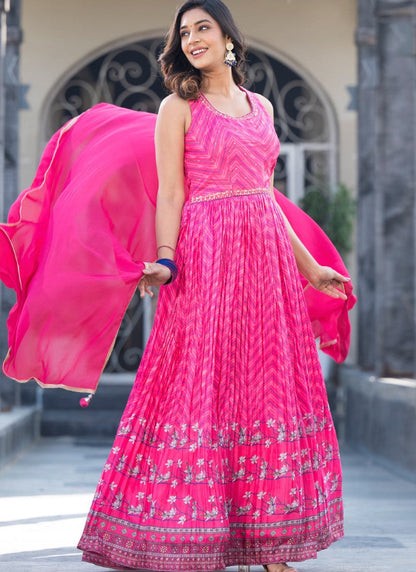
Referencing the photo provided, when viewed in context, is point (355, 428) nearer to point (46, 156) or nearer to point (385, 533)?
point (385, 533)

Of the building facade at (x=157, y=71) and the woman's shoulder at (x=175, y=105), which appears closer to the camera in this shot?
the woman's shoulder at (x=175, y=105)

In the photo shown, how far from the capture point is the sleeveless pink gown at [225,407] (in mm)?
3053

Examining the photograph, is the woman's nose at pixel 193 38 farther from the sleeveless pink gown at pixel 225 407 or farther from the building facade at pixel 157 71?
the building facade at pixel 157 71

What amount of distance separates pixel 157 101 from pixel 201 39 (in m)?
5.89

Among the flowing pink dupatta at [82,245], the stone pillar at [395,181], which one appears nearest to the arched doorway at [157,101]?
the stone pillar at [395,181]

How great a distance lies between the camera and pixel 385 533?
13.4ft

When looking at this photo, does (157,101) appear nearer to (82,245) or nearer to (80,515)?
(80,515)

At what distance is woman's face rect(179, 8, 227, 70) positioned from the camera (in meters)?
3.27

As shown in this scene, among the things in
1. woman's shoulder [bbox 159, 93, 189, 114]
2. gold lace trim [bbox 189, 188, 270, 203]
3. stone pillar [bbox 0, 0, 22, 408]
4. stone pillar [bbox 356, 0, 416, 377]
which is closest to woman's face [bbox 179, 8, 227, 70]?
woman's shoulder [bbox 159, 93, 189, 114]

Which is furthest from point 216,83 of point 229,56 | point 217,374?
point 217,374

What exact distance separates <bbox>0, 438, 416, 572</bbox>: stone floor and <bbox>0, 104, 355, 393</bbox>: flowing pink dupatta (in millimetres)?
706

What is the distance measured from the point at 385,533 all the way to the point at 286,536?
3.78ft

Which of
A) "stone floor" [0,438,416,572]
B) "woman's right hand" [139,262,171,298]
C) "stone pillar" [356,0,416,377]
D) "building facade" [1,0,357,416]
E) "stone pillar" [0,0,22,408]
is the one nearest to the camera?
"woman's right hand" [139,262,171,298]

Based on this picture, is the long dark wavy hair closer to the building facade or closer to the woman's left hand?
the woman's left hand
